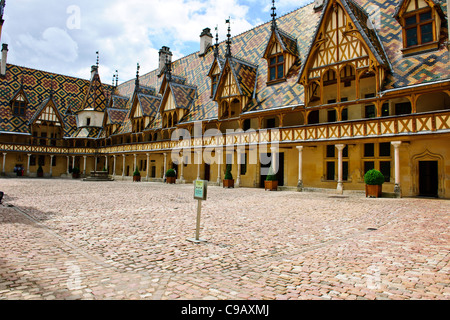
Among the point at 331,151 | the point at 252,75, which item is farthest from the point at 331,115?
the point at 252,75

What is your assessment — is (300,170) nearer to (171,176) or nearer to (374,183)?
(374,183)

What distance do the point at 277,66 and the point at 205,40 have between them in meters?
16.6

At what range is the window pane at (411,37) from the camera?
1767 centimetres

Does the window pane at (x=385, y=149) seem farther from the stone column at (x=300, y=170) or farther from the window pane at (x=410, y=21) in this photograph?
the window pane at (x=410, y=21)

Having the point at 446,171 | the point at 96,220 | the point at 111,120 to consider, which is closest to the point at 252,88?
the point at 446,171

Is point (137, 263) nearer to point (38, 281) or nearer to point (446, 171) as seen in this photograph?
point (38, 281)

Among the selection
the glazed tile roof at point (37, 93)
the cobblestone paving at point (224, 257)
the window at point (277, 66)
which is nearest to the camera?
the cobblestone paving at point (224, 257)

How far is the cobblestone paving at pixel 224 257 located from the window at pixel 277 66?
17.1 m

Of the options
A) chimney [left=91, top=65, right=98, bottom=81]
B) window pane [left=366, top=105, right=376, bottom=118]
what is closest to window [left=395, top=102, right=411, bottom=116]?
window pane [left=366, top=105, right=376, bottom=118]

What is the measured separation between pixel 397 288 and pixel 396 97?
1568 centimetres

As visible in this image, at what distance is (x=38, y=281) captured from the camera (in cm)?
387

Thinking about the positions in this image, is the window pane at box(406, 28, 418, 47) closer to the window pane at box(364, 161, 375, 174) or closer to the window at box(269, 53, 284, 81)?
the window pane at box(364, 161, 375, 174)

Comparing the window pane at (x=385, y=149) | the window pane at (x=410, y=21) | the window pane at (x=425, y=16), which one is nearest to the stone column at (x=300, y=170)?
the window pane at (x=385, y=149)

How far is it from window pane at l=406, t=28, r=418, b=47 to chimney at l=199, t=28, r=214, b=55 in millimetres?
24055
